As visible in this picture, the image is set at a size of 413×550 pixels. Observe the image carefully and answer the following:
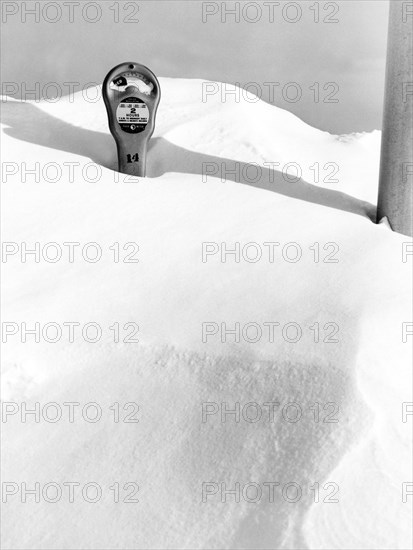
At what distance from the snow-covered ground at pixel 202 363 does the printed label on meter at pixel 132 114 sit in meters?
0.50

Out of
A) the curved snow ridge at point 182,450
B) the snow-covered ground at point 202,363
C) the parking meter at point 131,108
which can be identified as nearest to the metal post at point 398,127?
the snow-covered ground at point 202,363

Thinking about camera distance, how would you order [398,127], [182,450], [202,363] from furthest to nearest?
1. [398,127]
2. [202,363]
3. [182,450]

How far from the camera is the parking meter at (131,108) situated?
5324 mm

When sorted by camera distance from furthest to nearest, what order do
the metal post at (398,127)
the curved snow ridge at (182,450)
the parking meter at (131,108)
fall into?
the parking meter at (131,108) → the metal post at (398,127) → the curved snow ridge at (182,450)

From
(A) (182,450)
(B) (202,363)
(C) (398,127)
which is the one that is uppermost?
(C) (398,127)

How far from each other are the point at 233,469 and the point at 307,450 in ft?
1.01

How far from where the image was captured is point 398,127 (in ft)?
16.1

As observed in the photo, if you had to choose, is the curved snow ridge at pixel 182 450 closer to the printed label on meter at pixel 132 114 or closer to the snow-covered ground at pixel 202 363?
the snow-covered ground at pixel 202 363

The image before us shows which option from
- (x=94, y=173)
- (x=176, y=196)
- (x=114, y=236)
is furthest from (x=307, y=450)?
(x=94, y=173)

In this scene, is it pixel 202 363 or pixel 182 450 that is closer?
pixel 182 450

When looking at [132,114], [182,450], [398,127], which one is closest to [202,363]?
[182,450]

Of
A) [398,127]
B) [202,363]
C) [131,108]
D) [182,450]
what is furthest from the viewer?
[131,108]

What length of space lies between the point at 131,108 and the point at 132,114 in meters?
0.05

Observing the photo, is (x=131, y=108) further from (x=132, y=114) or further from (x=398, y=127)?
(x=398, y=127)
